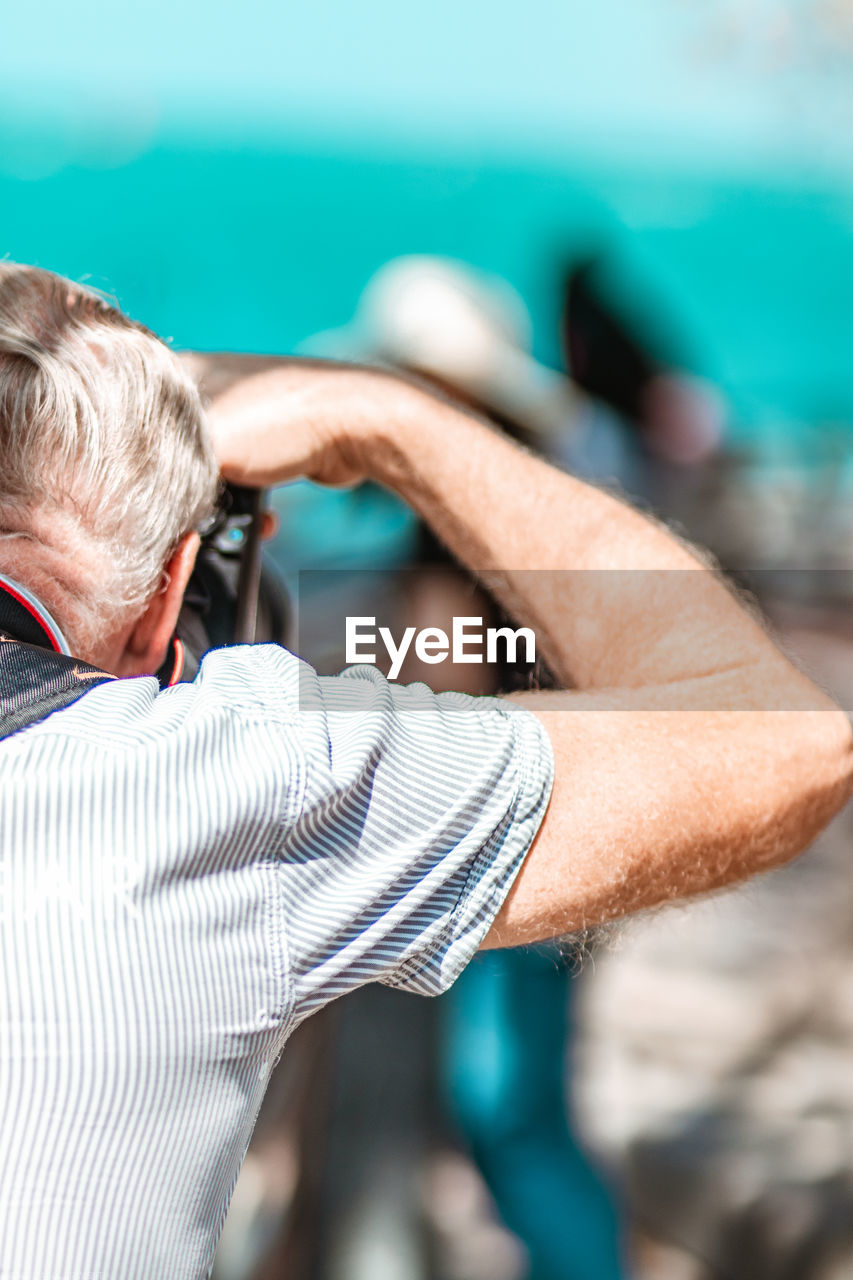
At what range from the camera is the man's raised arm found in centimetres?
75

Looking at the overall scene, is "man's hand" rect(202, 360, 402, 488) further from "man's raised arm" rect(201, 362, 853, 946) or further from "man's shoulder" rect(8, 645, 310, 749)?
"man's shoulder" rect(8, 645, 310, 749)

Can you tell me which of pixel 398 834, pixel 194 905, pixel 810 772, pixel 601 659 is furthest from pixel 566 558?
pixel 194 905

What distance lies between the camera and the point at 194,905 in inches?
24.6

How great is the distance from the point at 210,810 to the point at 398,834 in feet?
0.47

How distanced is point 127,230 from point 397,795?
5164mm

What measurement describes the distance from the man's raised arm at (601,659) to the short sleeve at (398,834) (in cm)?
4

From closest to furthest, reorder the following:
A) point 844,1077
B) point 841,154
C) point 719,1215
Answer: point 719,1215, point 844,1077, point 841,154

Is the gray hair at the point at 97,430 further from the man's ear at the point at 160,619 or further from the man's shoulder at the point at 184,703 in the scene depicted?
the man's shoulder at the point at 184,703

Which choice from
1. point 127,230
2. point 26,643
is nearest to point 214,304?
A: point 127,230

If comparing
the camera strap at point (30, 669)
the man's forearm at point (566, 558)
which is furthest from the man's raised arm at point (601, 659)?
the camera strap at point (30, 669)

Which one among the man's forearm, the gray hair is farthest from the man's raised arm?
the gray hair

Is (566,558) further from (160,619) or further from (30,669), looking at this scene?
(30,669)

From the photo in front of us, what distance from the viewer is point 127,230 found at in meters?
5.05

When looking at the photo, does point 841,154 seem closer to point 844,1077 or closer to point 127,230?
point 127,230
